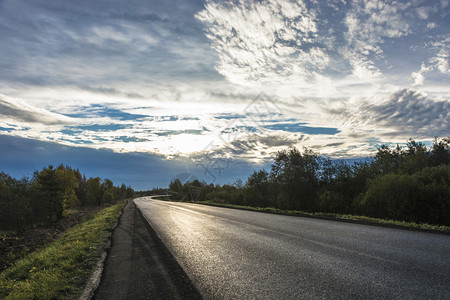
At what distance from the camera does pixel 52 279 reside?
5676 mm

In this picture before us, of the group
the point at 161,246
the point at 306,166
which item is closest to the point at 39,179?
the point at 306,166

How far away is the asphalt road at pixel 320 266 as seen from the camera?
396cm

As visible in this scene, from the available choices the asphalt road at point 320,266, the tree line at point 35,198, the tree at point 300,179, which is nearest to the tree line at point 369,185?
the tree at point 300,179

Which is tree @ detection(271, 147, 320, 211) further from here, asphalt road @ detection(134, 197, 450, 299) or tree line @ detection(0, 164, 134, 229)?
tree line @ detection(0, 164, 134, 229)

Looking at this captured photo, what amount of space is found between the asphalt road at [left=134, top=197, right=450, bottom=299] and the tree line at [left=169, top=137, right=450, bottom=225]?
569 centimetres

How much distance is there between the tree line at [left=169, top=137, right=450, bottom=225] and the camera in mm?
13422

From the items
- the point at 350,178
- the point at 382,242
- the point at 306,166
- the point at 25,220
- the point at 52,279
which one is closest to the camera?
the point at 52,279

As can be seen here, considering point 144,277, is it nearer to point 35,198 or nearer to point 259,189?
point 259,189

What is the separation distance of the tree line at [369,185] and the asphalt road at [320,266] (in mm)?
5686

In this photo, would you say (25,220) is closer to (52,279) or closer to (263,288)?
(52,279)

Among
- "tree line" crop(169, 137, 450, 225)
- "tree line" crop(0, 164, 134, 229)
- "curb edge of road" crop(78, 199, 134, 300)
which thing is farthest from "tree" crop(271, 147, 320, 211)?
"tree line" crop(0, 164, 134, 229)

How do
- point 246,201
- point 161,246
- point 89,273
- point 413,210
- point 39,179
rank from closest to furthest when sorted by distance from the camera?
point 89,273 < point 161,246 < point 413,210 < point 246,201 < point 39,179

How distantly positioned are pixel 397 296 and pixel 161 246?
22.2 feet

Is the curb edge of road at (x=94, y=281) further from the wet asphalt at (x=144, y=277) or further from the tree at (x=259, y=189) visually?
the tree at (x=259, y=189)
